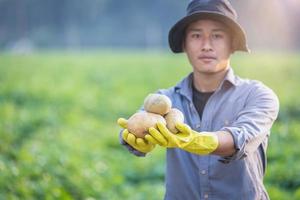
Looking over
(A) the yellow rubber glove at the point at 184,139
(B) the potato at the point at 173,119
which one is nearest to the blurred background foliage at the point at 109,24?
(B) the potato at the point at 173,119

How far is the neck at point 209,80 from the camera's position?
9.42 feet

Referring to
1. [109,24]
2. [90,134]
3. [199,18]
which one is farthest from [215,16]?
[109,24]

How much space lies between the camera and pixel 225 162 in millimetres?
2566

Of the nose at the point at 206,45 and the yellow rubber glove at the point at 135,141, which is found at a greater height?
the nose at the point at 206,45

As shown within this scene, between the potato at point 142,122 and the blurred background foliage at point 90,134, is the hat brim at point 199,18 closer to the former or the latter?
the potato at point 142,122

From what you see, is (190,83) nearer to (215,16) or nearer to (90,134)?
(215,16)

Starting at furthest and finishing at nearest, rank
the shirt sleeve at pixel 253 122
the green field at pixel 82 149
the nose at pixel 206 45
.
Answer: the green field at pixel 82 149 < the nose at pixel 206 45 < the shirt sleeve at pixel 253 122

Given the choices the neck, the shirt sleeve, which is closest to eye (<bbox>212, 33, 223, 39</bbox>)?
the neck

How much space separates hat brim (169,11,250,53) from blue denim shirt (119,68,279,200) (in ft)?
0.51

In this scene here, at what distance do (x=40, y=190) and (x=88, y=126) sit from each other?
4063mm

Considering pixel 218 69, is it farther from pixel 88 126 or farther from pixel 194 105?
pixel 88 126

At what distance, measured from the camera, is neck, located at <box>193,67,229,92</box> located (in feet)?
9.42

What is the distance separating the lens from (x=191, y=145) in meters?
2.34

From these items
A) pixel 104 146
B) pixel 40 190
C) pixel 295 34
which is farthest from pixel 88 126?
pixel 295 34
